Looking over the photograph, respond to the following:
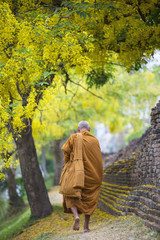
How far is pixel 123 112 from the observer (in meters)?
22.0

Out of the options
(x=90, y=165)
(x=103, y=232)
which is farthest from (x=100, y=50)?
(x=103, y=232)

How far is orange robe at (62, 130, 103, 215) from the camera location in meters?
6.00

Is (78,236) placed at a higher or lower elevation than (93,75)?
lower

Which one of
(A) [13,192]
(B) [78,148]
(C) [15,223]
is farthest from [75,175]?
(A) [13,192]

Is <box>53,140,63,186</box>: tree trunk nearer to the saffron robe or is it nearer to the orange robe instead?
the orange robe

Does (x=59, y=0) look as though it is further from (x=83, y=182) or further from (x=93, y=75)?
(x=83, y=182)

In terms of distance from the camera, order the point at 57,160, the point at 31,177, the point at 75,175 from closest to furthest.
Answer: the point at 75,175 → the point at 31,177 → the point at 57,160

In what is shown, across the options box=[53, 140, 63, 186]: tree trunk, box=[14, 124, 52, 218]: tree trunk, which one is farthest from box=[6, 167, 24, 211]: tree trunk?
box=[14, 124, 52, 218]: tree trunk

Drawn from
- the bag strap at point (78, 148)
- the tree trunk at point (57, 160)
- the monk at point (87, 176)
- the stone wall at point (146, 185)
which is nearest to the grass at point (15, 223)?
the stone wall at point (146, 185)

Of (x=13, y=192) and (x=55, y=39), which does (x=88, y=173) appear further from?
(x=13, y=192)

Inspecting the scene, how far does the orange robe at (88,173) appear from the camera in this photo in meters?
6.00

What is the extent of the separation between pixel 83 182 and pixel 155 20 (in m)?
3.71

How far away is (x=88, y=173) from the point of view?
6.11m

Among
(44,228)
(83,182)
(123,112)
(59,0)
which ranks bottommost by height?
(44,228)
